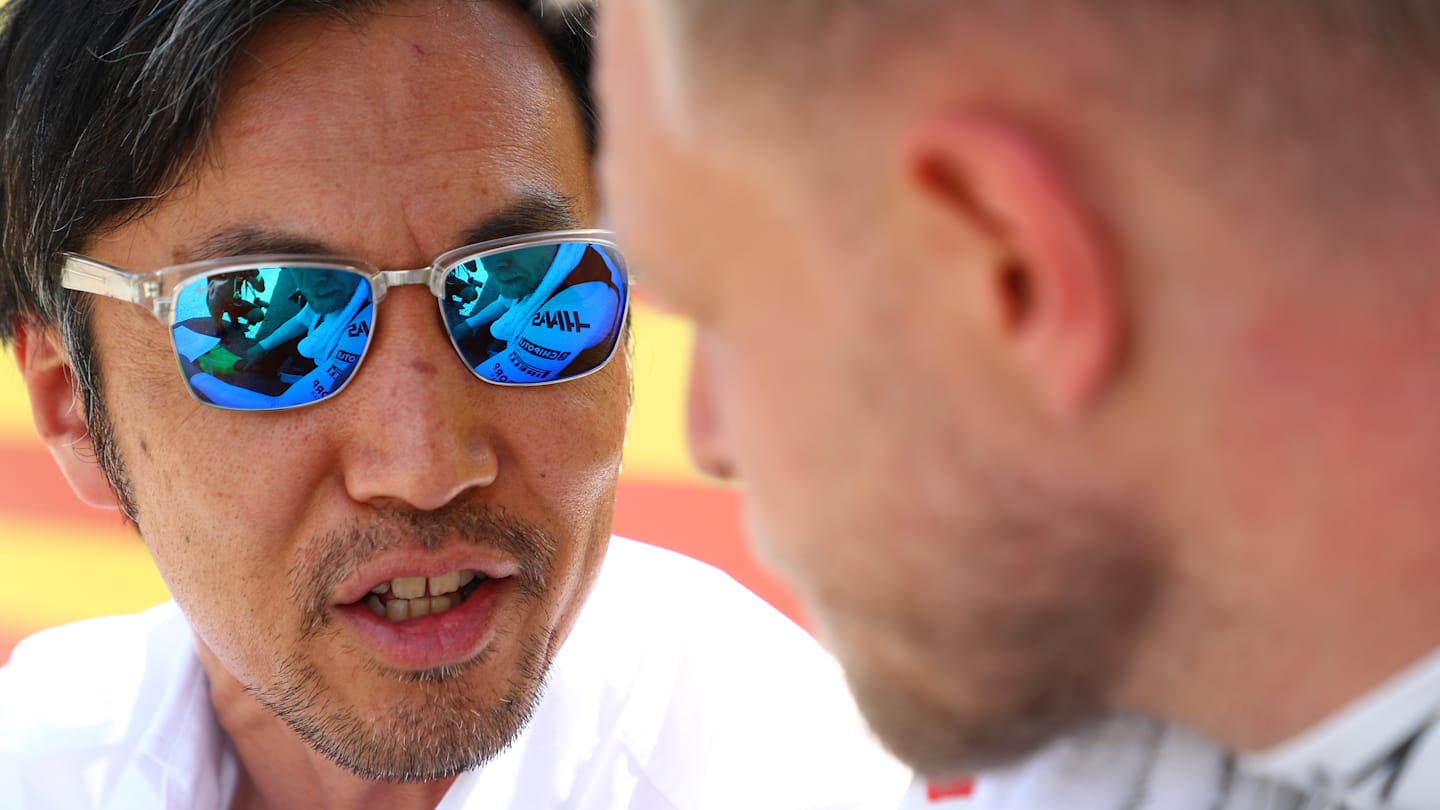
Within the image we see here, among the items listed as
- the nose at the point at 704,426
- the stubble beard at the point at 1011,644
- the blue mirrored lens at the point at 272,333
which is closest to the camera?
the stubble beard at the point at 1011,644

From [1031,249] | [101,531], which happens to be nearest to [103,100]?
[1031,249]

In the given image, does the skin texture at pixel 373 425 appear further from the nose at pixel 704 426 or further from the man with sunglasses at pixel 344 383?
the nose at pixel 704 426

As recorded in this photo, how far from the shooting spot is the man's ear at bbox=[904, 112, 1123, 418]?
2.43 feet

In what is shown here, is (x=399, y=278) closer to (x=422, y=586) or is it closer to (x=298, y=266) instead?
(x=298, y=266)

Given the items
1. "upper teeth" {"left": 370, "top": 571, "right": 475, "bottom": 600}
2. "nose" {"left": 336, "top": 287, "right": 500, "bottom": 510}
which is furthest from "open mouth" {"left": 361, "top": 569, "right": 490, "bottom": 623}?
"nose" {"left": 336, "top": 287, "right": 500, "bottom": 510}

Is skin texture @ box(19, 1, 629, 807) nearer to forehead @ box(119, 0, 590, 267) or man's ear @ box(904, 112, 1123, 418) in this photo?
forehead @ box(119, 0, 590, 267)

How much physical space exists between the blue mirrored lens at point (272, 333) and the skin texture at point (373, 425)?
32 mm

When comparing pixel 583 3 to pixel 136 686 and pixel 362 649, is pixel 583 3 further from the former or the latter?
pixel 136 686

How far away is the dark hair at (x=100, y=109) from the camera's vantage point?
167 centimetres

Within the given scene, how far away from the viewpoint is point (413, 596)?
1.79 metres

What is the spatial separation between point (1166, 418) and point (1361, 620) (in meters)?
0.18

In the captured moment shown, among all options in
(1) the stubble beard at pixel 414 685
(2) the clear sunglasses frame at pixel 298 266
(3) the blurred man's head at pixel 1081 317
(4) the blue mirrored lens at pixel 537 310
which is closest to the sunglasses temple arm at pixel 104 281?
(2) the clear sunglasses frame at pixel 298 266

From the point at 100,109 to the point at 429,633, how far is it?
2.92 ft

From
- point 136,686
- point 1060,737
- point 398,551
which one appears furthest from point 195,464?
point 1060,737
